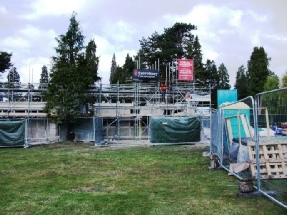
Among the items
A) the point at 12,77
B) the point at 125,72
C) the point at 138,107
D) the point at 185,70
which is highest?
the point at 125,72

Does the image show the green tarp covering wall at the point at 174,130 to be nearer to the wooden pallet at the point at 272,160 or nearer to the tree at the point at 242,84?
the wooden pallet at the point at 272,160

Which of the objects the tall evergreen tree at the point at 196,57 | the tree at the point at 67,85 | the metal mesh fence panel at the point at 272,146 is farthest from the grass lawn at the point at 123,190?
the tall evergreen tree at the point at 196,57

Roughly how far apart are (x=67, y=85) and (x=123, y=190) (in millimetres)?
19035

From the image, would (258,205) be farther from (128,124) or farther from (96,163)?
(128,124)

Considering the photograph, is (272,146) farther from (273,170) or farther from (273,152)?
(273,170)

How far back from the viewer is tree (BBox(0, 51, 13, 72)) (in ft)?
165

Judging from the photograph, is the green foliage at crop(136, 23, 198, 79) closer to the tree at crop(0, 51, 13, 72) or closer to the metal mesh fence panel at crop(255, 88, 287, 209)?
the tree at crop(0, 51, 13, 72)

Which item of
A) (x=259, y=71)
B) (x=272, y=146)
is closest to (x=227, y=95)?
(x=272, y=146)

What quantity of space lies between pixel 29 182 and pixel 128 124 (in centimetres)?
2253

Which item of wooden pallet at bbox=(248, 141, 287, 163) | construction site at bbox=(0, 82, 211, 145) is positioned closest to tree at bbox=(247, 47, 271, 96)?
construction site at bbox=(0, 82, 211, 145)

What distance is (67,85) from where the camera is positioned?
25984 millimetres

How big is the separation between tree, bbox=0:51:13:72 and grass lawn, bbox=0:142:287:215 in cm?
4191

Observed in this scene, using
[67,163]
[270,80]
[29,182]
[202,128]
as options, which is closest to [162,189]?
[29,182]

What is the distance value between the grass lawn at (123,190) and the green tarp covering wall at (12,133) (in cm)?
912
